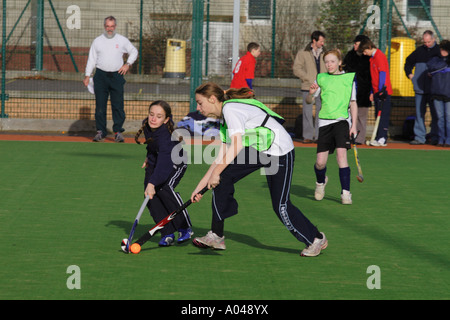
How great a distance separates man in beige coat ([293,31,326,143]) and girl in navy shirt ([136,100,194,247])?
7.71 m

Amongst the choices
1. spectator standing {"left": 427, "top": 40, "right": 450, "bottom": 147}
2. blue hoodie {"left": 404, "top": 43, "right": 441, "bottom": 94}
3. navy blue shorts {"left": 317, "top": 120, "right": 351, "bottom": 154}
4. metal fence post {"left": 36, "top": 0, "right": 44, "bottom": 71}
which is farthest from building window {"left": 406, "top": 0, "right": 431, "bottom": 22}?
navy blue shorts {"left": 317, "top": 120, "right": 351, "bottom": 154}

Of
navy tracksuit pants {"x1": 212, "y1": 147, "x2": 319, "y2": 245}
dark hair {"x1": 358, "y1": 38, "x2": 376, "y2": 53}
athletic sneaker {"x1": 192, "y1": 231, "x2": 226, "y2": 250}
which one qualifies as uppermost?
dark hair {"x1": 358, "y1": 38, "x2": 376, "y2": 53}

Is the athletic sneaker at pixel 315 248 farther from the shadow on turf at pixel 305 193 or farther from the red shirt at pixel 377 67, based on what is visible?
the red shirt at pixel 377 67

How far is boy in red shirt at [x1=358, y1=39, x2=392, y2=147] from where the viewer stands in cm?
1413

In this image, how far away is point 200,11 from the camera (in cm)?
1581

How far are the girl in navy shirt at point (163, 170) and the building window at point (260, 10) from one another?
12528mm

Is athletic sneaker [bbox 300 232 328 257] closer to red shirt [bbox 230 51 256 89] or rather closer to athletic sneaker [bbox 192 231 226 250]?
athletic sneaker [bbox 192 231 226 250]

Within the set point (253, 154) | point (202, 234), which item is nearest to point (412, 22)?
point (202, 234)

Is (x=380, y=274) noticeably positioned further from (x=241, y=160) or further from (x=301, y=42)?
(x=301, y=42)

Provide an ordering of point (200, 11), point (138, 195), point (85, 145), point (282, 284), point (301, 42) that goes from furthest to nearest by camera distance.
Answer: point (301, 42) → point (200, 11) → point (85, 145) → point (138, 195) → point (282, 284)
